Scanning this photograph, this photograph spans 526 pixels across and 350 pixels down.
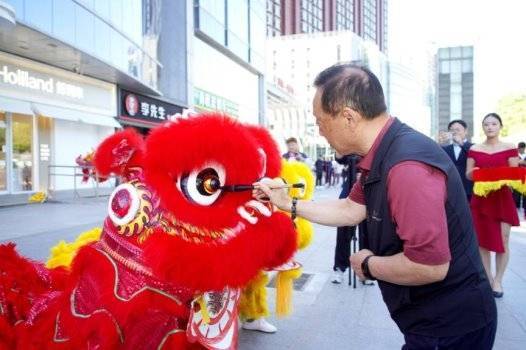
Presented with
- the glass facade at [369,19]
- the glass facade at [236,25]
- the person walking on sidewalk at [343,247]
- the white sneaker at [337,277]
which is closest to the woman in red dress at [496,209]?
the person walking on sidewalk at [343,247]

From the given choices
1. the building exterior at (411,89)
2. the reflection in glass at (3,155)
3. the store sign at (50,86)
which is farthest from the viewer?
the building exterior at (411,89)

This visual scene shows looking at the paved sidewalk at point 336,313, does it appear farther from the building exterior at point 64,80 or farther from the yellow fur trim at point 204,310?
the building exterior at point 64,80

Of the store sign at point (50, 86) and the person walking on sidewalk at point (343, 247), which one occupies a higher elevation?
the store sign at point (50, 86)

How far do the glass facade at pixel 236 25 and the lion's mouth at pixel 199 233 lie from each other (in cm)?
2027

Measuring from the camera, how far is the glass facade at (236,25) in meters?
21.8

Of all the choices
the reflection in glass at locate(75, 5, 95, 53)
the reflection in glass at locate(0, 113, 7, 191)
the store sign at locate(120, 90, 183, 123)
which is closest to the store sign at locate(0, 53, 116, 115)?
the store sign at locate(120, 90, 183, 123)

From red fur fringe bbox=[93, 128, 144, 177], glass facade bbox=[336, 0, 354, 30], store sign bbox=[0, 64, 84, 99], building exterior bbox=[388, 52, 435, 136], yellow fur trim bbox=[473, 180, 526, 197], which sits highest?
glass facade bbox=[336, 0, 354, 30]

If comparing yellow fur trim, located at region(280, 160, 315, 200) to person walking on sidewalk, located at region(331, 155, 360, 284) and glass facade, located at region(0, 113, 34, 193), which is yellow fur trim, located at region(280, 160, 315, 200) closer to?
person walking on sidewalk, located at region(331, 155, 360, 284)

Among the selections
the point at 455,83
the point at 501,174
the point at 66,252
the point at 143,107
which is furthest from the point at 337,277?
the point at 455,83

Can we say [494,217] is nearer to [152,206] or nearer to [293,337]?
[293,337]

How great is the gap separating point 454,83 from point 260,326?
130ft

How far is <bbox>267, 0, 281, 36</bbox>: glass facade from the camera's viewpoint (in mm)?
60681

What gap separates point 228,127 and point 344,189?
3073 mm

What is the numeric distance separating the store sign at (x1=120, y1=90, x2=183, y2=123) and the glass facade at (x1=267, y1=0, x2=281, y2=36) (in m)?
45.5
